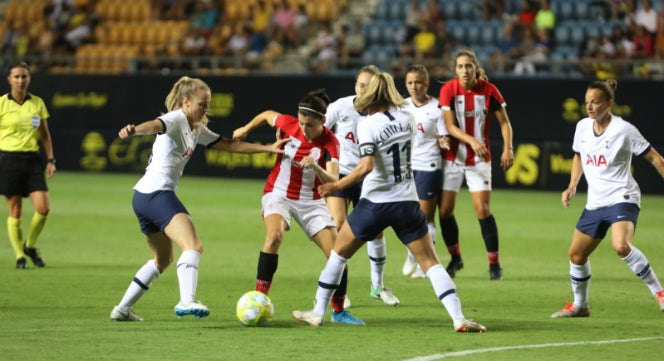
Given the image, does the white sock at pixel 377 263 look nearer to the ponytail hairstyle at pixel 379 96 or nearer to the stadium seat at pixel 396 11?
the ponytail hairstyle at pixel 379 96

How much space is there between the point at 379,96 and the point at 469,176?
4244 mm

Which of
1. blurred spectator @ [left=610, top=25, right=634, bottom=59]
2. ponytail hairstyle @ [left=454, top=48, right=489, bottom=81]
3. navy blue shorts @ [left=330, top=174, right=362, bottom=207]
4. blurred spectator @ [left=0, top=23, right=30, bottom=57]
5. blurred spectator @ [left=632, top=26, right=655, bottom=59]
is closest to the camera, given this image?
navy blue shorts @ [left=330, top=174, right=362, bottom=207]

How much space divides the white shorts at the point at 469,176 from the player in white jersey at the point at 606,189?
2714 millimetres

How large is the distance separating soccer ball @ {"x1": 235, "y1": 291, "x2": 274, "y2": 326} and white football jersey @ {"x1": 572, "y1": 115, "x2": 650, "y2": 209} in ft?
9.86

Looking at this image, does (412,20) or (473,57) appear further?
(412,20)

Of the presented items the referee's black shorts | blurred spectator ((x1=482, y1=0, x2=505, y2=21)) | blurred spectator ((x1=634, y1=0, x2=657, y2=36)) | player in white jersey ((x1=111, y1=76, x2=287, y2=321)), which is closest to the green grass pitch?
player in white jersey ((x1=111, y1=76, x2=287, y2=321))

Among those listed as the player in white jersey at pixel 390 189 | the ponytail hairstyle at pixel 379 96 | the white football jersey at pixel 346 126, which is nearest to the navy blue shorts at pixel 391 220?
the player in white jersey at pixel 390 189

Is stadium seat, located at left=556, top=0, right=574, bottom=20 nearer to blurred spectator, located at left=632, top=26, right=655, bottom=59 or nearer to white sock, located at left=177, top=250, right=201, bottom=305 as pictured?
blurred spectator, located at left=632, top=26, right=655, bottom=59

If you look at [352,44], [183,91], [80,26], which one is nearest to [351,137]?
[183,91]

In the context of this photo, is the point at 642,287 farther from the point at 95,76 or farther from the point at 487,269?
the point at 95,76

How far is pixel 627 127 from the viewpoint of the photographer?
388 inches

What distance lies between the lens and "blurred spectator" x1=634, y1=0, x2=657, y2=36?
23.1 m

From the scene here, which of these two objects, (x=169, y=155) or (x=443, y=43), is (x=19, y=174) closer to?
(x=169, y=155)

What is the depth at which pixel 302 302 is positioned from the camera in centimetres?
1077
